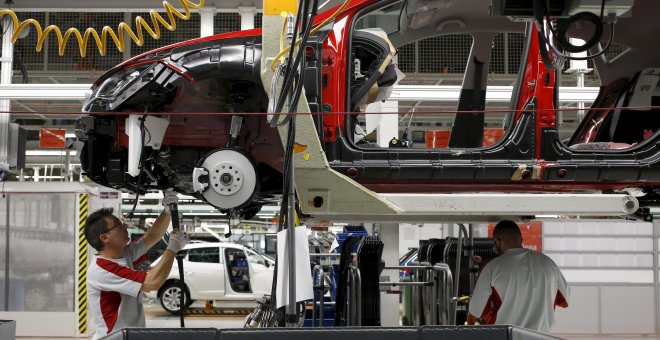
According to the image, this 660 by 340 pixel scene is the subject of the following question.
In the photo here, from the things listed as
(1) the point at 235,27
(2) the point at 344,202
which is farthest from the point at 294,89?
(1) the point at 235,27

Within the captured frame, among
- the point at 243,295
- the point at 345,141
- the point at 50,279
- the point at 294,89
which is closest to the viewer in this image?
the point at 294,89

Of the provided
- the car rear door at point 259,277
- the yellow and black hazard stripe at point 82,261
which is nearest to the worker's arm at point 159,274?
the yellow and black hazard stripe at point 82,261

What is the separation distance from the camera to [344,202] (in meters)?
3.87

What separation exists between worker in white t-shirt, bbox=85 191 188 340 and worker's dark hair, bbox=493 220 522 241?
1.81 m

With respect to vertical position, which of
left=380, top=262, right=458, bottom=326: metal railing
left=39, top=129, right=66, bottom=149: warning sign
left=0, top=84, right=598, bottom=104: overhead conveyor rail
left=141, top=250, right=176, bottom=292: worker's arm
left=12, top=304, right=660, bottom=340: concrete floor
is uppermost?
left=0, top=84, right=598, bottom=104: overhead conveyor rail

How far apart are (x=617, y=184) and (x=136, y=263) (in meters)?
2.65

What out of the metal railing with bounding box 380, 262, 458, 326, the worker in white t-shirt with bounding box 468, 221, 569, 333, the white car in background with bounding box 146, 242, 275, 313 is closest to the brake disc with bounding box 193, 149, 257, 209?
the worker in white t-shirt with bounding box 468, 221, 569, 333

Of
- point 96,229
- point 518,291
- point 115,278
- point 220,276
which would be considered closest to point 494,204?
point 518,291

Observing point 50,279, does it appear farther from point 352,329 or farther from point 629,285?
point 352,329

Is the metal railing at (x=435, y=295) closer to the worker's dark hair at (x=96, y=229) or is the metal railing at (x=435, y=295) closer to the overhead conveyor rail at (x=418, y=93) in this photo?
the overhead conveyor rail at (x=418, y=93)

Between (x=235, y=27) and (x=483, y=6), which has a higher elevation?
(x=235, y=27)

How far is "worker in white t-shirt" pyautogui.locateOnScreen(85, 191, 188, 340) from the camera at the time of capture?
4031 millimetres

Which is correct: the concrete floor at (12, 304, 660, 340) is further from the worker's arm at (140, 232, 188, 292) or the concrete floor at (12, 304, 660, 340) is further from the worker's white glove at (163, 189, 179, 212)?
the worker's arm at (140, 232, 188, 292)

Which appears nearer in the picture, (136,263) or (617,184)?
(617,184)
